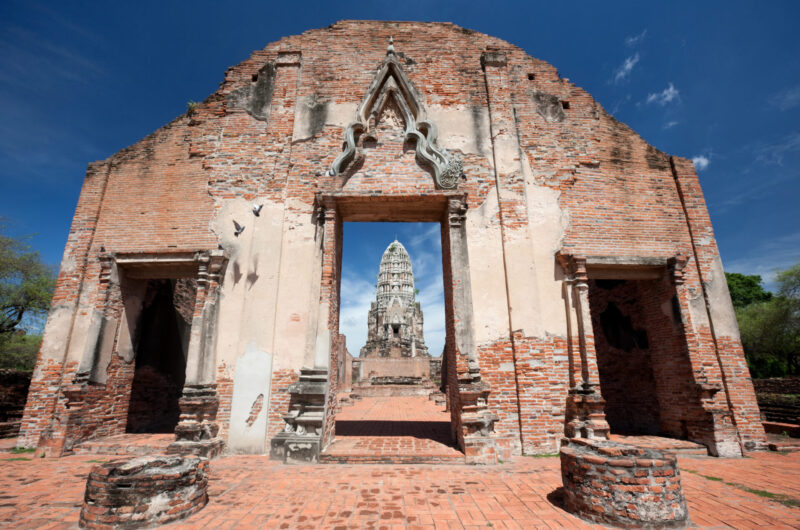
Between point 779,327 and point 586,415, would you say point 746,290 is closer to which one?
point 779,327

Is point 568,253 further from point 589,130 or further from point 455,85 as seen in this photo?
point 455,85

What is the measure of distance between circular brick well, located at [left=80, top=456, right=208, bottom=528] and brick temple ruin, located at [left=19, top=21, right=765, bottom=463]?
2.36 meters

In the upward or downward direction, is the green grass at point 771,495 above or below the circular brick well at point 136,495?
below

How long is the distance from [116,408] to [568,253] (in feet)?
33.0

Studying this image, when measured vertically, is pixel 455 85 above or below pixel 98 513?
above

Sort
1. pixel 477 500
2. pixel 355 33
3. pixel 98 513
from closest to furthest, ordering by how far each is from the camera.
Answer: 1. pixel 98 513
2. pixel 477 500
3. pixel 355 33

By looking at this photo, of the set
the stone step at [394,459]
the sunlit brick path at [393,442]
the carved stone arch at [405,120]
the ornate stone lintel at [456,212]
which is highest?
the carved stone arch at [405,120]

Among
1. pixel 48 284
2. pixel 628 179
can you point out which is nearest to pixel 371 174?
pixel 628 179

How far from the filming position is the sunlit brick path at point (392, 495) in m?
3.91

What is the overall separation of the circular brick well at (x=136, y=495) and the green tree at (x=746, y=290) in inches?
1744

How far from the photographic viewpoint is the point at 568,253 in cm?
771

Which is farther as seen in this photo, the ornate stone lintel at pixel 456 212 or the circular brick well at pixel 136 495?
the ornate stone lintel at pixel 456 212

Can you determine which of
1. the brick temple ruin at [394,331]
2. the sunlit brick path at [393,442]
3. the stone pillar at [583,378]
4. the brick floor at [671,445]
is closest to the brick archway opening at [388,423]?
the sunlit brick path at [393,442]

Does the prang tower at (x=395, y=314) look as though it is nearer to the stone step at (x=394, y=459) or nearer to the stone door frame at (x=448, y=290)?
the stone door frame at (x=448, y=290)
